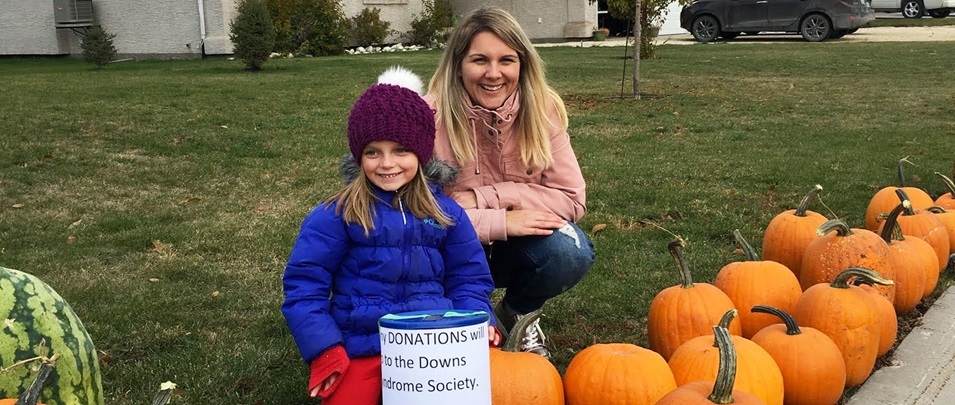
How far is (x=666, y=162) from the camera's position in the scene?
8250mm

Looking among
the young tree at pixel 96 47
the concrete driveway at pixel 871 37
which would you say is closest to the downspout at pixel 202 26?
the young tree at pixel 96 47

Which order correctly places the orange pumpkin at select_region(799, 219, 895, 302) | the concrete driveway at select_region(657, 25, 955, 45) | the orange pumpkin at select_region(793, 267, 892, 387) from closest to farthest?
the orange pumpkin at select_region(793, 267, 892, 387)
the orange pumpkin at select_region(799, 219, 895, 302)
the concrete driveway at select_region(657, 25, 955, 45)

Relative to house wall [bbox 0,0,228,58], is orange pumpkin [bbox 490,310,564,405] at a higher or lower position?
lower

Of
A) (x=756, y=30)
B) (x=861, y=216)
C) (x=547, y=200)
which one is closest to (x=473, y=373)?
(x=547, y=200)

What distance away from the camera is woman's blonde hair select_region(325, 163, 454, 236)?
297 cm

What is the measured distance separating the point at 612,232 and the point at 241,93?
8.33 meters

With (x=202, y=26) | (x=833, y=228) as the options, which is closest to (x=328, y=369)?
(x=833, y=228)

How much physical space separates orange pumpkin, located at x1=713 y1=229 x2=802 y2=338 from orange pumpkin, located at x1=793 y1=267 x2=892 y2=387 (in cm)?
21

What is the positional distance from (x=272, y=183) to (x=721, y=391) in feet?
18.6

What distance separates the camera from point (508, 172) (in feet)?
12.3

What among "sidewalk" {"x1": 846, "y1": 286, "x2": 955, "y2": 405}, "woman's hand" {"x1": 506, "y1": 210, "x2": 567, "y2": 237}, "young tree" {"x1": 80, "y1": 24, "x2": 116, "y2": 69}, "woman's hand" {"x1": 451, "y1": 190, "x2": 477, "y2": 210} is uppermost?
"young tree" {"x1": 80, "y1": 24, "x2": 116, "y2": 69}

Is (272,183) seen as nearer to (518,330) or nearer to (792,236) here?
(792,236)

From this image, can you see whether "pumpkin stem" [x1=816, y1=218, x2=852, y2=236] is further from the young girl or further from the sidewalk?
Answer: the young girl

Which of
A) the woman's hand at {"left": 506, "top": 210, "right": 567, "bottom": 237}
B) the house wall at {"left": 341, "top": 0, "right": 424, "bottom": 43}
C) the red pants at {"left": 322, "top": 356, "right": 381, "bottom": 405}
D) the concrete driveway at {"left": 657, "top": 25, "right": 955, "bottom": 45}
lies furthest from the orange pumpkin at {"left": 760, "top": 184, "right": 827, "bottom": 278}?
the house wall at {"left": 341, "top": 0, "right": 424, "bottom": 43}
